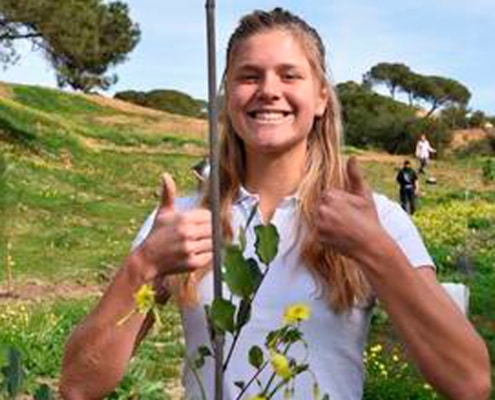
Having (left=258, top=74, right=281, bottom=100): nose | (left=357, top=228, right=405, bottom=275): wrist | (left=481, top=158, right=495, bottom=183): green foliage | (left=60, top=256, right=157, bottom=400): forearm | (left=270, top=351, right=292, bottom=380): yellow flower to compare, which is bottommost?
(left=481, top=158, right=495, bottom=183): green foliage

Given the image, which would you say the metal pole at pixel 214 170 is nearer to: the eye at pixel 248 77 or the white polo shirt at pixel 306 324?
the white polo shirt at pixel 306 324

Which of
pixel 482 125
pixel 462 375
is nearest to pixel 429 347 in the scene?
pixel 462 375

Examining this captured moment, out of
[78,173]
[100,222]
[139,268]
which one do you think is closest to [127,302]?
[139,268]

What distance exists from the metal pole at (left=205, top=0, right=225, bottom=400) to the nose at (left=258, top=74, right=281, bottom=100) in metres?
0.74

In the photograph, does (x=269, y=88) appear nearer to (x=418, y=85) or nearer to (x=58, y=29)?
(x=58, y=29)

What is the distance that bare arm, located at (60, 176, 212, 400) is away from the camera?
1497 millimetres

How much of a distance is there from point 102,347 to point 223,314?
2.07 feet

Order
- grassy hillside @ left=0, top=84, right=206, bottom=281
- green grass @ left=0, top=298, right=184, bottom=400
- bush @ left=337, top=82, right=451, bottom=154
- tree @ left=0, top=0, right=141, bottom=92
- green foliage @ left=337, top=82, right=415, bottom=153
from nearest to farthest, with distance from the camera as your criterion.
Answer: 1. green grass @ left=0, top=298, right=184, bottom=400
2. grassy hillside @ left=0, top=84, right=206, bottom=281
3. tree @ left=0, top=0, right=141, bottom=92
4. bush @ left=337, top=82, right=451, bottom=154
5. green foliage @ left=337, top=82, right=415, bottom=153

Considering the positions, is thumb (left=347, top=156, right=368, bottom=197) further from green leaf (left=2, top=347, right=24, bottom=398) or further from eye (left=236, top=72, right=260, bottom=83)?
green leaf (left=2, top=347, right=24, bottom=398)

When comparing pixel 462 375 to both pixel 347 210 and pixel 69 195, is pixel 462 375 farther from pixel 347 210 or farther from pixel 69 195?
pixel 69 195

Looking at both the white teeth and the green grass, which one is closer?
the white teeth

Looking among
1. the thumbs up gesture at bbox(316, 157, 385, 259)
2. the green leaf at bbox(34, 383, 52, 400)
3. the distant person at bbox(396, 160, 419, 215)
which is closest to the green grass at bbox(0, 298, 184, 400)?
the thumbs up gesture at bbox(316, 157, 385, 259)

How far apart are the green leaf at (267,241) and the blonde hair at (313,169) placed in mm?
644

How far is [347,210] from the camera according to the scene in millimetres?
1562
